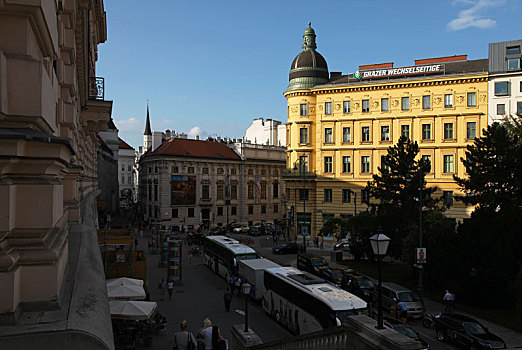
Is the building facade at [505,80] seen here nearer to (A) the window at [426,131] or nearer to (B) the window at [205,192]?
(A) the window at [426,131]

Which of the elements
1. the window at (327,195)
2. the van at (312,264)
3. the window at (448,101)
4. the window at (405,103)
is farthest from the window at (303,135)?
the van at (312,264)

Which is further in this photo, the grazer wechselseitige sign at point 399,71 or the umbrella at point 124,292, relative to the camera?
the grazer wechselseitige sign at point 399,71

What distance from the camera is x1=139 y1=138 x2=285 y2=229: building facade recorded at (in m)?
70.4

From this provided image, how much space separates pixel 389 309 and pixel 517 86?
34630mm

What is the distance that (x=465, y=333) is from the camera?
17531 mm

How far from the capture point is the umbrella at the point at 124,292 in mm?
19406

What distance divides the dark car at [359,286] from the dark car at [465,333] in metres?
6.20

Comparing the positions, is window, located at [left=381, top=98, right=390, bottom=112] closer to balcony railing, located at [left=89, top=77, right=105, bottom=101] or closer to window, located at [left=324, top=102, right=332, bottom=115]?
window, located at [left=324, top=102, right=332, bottom=115]

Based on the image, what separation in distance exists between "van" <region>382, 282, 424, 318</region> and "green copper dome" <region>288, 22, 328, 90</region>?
35547mm

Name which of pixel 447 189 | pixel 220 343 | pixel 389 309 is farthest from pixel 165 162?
pixel 220 343

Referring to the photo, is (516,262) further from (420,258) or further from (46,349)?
(46,349)

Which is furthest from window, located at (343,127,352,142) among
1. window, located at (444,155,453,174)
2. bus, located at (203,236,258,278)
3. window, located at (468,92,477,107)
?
bus, located at (203,236,258,278)

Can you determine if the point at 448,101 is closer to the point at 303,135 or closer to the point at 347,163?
the point at 347,163

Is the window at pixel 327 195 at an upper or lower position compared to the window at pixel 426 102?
lower
